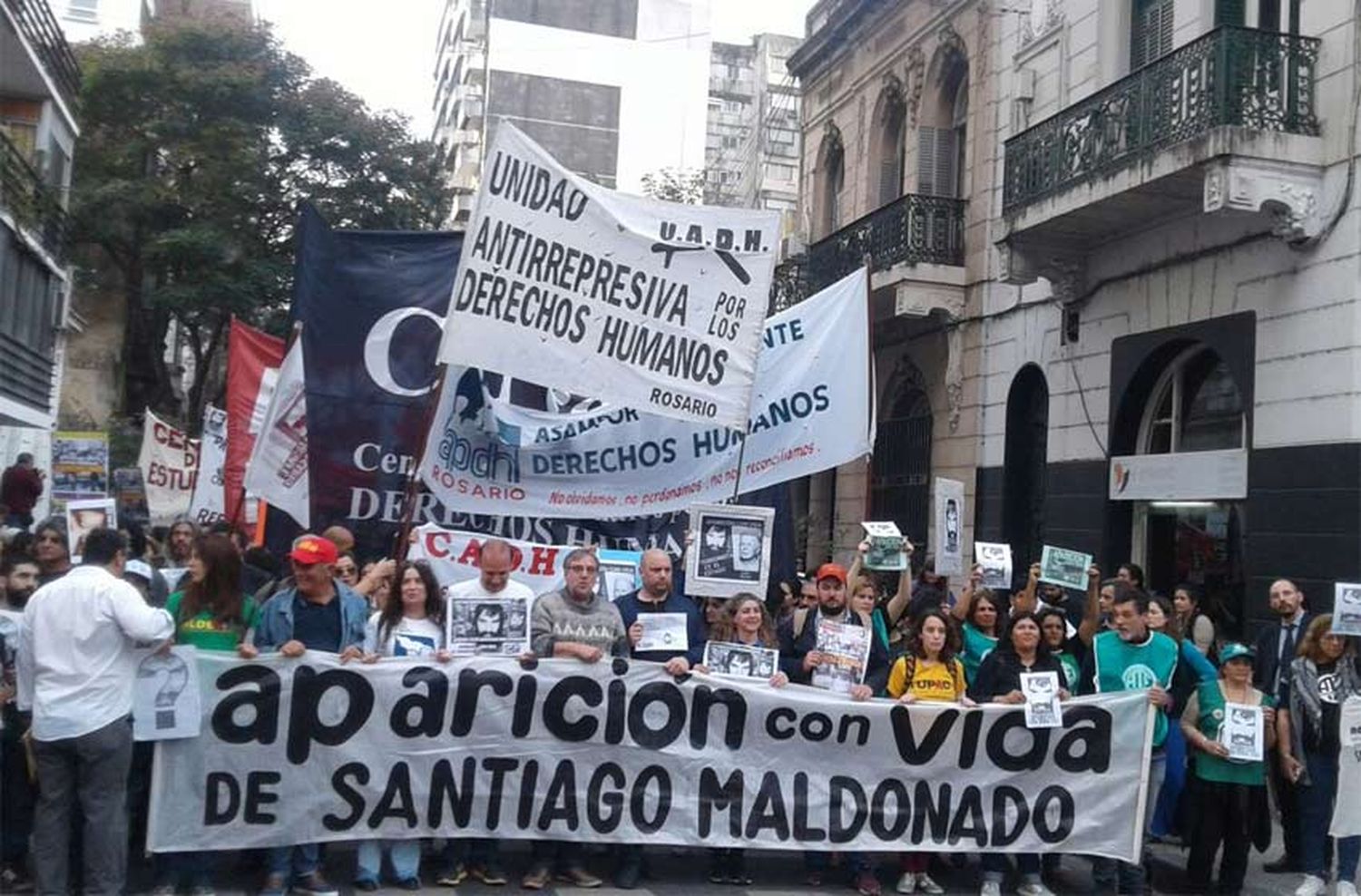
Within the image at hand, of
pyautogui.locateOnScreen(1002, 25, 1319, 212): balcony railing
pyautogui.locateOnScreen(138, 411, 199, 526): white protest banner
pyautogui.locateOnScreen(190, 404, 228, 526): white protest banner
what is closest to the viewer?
pyautogui.locateOnScreen(1002, 25, 1319, 212): balcony railing

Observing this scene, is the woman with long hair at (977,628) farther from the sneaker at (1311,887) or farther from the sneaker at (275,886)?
the sneaker at (275,886)

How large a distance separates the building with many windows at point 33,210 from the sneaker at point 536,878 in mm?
14806

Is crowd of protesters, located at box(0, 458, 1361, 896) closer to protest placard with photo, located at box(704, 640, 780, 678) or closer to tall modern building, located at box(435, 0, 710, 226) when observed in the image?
protest placard with photo, located at box(704, 640, 780, 678)

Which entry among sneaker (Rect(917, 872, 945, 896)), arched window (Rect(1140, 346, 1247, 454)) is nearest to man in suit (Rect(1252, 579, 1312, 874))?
sneaker (Rect(917, 872, 945, 896))

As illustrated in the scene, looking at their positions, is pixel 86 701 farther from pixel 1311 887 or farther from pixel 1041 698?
pixel 1311 887

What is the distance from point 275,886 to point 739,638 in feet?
9.00

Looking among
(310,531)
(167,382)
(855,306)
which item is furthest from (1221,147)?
(167,382)

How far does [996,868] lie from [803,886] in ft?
3.51

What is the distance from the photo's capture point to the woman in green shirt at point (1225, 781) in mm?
8180

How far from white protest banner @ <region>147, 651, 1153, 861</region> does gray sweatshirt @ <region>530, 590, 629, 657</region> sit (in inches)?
5.9

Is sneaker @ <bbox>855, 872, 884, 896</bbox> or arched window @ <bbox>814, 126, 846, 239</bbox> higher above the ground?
arched window @ <bbox>814, 126, 846, 239</bbox>

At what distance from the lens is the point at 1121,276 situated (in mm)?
15305

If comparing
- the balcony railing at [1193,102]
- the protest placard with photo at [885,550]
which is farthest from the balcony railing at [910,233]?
the protest placard with photo at [885,550]

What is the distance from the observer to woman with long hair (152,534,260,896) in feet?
24.0
